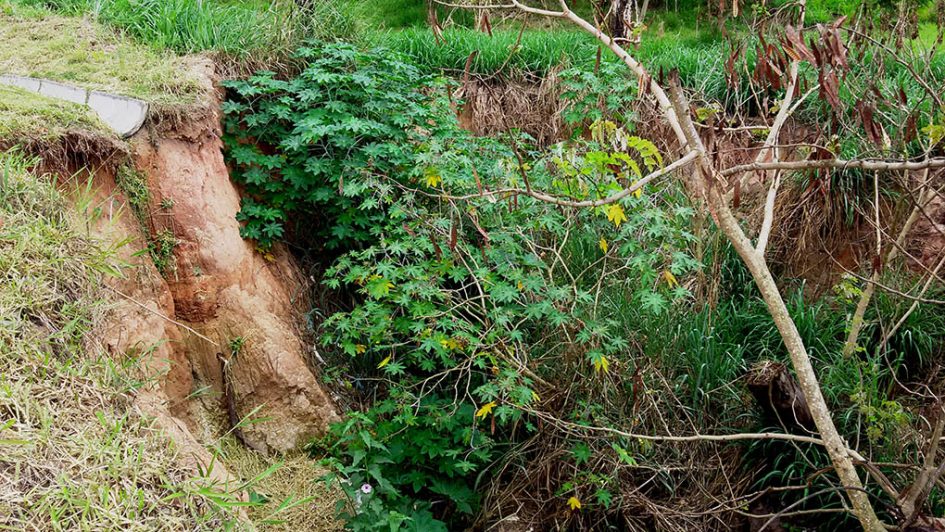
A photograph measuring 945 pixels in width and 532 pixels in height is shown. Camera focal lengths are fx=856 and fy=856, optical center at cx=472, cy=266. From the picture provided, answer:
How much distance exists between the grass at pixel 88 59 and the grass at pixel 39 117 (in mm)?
516

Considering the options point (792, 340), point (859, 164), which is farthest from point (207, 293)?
point (859, 164)

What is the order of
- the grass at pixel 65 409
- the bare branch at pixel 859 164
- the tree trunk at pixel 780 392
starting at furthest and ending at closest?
the tree trunk at pixel 780 392
the bare branch at pixel 859 164
the grass at pixel 65 409

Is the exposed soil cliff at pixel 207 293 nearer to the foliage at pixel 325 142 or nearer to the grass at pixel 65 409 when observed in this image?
A: the foliage at pixel 325 142

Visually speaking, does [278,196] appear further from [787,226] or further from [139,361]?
[787,226]

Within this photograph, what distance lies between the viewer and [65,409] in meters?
3.09

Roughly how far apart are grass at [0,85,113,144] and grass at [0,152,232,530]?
64 centimetres

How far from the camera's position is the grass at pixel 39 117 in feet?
14.2

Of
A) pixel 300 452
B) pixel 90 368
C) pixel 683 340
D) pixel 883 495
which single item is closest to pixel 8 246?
pixel 90 368

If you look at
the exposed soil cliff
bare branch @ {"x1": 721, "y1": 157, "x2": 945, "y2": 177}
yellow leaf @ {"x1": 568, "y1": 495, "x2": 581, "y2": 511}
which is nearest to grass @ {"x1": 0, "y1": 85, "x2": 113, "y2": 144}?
the exposed soil cliff

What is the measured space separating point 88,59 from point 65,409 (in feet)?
11.2

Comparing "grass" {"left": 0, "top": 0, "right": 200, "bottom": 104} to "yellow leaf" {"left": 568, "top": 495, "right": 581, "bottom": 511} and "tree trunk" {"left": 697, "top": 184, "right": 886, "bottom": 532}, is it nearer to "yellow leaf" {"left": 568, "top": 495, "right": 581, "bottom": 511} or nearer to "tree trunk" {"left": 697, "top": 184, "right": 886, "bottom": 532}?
"yellow leaf" {"left": 568, "top": 495, "right": 581, "bottom": 511}

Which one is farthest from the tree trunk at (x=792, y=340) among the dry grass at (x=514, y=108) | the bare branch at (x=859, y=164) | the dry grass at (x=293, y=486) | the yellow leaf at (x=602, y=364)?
the dry grass at (x=514, y=108)

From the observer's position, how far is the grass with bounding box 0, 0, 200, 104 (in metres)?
5.35

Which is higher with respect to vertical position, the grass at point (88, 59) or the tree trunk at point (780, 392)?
the grass at point (88, 59)
